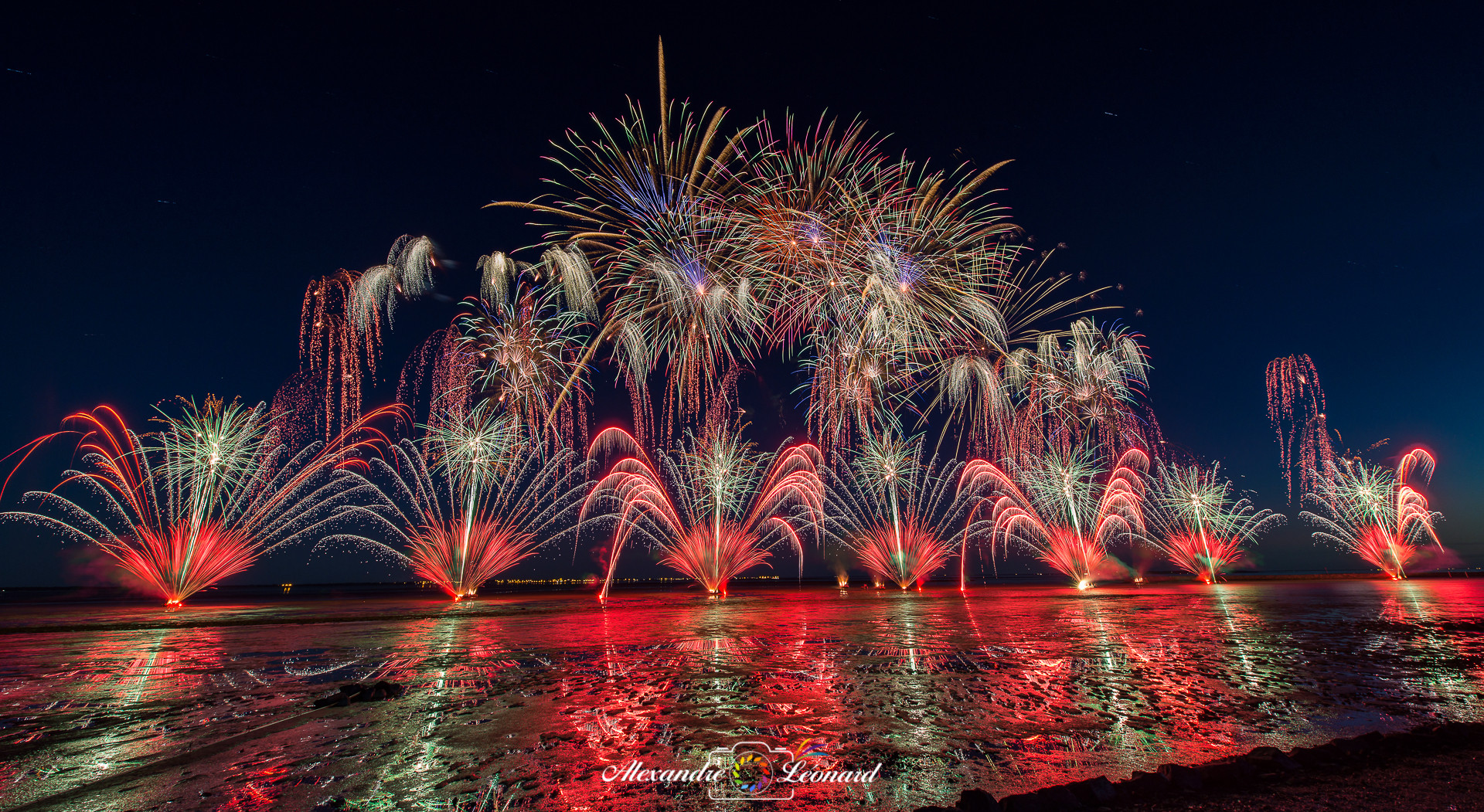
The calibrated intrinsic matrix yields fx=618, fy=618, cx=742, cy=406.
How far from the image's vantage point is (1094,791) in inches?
118

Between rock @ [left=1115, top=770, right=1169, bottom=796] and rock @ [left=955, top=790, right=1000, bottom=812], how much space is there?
717mm

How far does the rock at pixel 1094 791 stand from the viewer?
2965mm

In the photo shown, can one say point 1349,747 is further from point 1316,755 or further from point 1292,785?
point 1292,785

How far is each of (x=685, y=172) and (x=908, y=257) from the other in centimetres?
799

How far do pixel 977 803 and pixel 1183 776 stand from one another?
118cm

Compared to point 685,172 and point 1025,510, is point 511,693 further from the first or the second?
point 1025,510

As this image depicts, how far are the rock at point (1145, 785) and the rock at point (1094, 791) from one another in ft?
0.23

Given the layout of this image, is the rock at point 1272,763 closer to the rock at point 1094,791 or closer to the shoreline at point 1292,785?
the shoreline at point 1292,785

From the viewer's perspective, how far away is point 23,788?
12.0ft

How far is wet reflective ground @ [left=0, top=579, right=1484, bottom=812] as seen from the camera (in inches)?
139

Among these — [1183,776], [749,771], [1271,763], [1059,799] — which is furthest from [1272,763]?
[749,771]

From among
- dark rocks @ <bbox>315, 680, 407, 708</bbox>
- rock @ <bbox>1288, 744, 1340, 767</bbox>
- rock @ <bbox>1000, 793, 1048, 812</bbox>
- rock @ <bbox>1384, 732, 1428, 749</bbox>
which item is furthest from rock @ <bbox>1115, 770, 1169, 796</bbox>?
dark rocks @ <bbox>315, 680, 407, 708</bbox>

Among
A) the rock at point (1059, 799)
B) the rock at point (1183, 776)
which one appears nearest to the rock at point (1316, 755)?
the rock at point (1183, 776)

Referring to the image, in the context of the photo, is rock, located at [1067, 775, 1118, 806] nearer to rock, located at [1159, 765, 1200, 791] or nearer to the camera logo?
rock, located at [1159, 765, 1200, 791]
